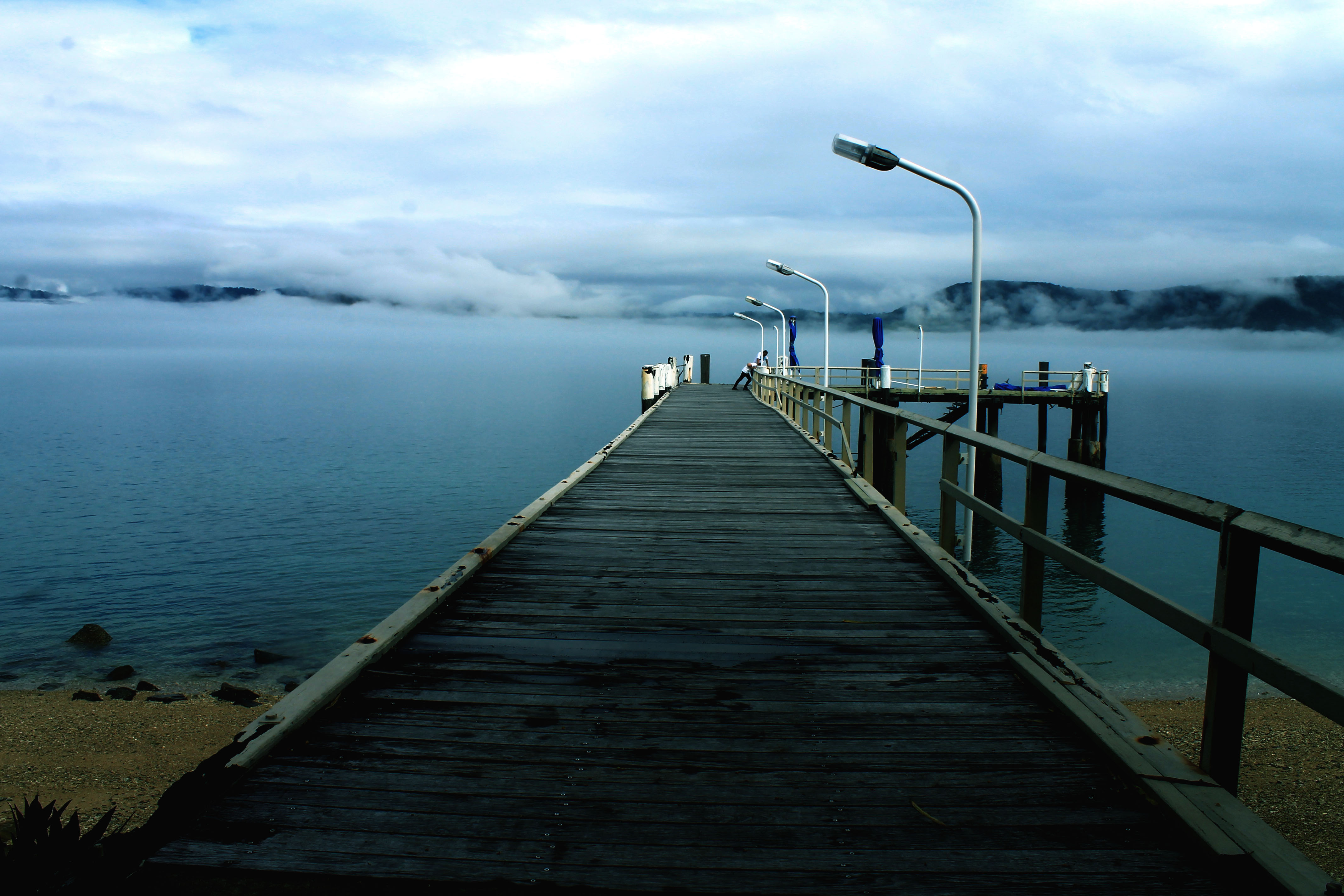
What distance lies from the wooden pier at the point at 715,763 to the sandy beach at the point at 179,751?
7473 millimetres

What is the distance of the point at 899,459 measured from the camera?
24.4 ft

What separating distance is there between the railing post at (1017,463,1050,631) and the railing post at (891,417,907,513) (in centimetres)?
281

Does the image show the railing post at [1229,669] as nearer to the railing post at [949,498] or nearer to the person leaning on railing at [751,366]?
the railing post at [949,498]

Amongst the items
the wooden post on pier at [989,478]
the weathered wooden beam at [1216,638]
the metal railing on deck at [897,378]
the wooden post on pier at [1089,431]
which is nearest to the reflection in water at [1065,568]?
the wooden post on pier at [989,478]

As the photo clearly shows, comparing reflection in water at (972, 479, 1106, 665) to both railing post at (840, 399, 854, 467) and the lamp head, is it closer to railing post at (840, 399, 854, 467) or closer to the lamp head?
railing post at (840, 399, 854, 467)

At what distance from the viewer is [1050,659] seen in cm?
367

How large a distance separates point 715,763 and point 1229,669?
1.56 metres

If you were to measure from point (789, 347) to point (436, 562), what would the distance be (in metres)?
24.8

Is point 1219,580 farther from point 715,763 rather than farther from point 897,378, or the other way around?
point 897,378

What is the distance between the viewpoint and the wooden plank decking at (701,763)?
92.6 inches

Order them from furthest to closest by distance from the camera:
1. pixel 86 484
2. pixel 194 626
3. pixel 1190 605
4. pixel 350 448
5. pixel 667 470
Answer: pixel 350 448 → pixel 86 484 → pixel 1190 605 → pixel 194 626 → pixel 667 470

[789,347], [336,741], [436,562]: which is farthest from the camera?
[789,347]

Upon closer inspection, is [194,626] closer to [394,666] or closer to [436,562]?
[436,562]

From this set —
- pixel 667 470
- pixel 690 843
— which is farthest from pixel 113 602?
pixel 690 843
